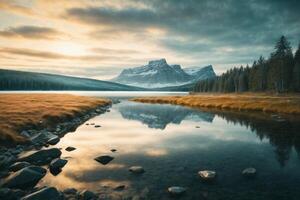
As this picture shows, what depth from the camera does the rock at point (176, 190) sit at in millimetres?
14984

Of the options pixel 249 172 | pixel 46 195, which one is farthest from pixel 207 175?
pixel 46 195

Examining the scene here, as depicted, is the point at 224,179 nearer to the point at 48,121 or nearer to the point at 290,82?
the point at 48,121

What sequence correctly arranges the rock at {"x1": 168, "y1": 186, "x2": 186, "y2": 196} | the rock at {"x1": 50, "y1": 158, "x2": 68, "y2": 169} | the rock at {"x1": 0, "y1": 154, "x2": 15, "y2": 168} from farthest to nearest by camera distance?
the rock at {"x1": 50, "y1": 158, "x2": 68, "y2": 169}, the rock at {"x1": 0, "y1": 154, "x2": 15, "y2": 168}, the rock at {"x1": 168, "y1": 186, "x2": 186, "y2": 196}

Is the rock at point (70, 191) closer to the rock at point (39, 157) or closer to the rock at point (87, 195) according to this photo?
the rock at point (87, 195)

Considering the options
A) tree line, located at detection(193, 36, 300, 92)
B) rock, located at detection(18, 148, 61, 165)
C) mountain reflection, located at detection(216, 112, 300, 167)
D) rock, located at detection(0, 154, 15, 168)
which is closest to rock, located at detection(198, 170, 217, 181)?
mountain reflection, located at detection(216, 112, 300, 167)

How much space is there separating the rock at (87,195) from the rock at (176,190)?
4.51 metres

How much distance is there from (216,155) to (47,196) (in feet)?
51.7

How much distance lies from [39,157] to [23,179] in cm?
526

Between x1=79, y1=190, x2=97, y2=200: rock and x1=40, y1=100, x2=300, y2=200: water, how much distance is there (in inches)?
28.4

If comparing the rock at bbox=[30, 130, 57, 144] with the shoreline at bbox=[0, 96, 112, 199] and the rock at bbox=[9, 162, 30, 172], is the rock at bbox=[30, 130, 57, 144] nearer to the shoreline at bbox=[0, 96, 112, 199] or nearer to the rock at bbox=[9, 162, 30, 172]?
the shoreline at bbox=[0, 96, 112, 199]

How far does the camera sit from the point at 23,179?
1612cm

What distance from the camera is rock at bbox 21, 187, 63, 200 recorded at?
44.3 feet

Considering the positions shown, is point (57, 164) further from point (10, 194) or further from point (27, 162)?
point (10, 194)

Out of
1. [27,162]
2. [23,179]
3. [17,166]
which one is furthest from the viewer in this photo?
[27,162]
